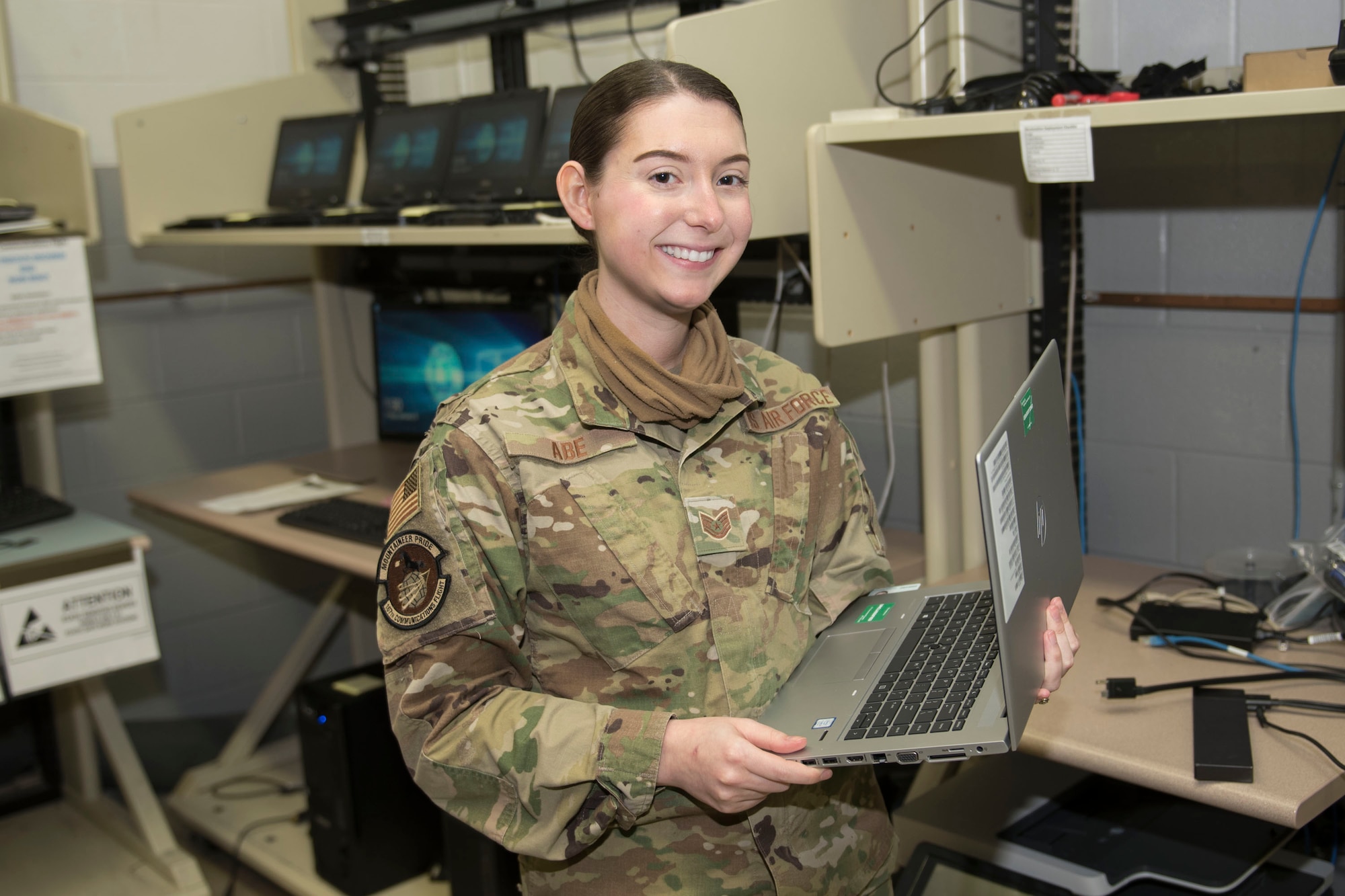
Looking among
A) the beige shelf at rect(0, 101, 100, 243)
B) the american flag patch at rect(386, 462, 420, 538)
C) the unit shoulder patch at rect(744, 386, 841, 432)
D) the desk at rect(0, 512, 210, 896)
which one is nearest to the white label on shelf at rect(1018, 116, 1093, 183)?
the unit shoulder patch at rect(744, 386, 841, 432)

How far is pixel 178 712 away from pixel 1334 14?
108 inches

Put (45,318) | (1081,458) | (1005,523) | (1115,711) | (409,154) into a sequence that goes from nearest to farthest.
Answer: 1. (1005,523)
2. (1115,711)
3. (1081,458)
4. (45,318)
5. (409,154)

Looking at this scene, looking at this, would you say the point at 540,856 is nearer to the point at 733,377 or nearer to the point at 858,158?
the point at 733,377

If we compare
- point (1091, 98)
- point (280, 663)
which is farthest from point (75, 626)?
point (1091, 98)

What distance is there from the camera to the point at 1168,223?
170 cm

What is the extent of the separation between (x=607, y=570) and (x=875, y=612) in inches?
12.1

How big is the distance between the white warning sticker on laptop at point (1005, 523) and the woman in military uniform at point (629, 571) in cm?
15

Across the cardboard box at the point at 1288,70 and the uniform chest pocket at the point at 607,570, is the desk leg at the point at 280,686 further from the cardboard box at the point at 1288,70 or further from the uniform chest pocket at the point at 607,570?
the cardboard box at the point at 1288,70

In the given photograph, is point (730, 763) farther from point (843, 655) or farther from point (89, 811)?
point (89, 811)

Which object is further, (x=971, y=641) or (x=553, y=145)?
(x=553, y=145)

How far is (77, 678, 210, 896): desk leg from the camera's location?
90.8 inches

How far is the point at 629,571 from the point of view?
1016mm

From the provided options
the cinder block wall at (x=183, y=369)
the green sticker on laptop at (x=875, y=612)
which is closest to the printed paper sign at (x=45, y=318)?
the cinder block wall at (x=183, y=369)

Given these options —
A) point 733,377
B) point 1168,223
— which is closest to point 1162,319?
point 1168,223
